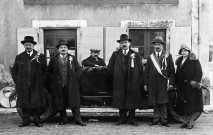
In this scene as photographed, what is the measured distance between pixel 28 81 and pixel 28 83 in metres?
0.04

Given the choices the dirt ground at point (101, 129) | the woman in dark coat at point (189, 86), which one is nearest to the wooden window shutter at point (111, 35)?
the dirt ground at point (101, 129)

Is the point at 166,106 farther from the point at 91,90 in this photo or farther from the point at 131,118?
the point at 91,90

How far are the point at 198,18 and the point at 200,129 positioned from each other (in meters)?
4.67

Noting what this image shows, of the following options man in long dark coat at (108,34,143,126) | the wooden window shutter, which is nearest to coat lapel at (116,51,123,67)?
man in long dark coat at (108,34,143,126)

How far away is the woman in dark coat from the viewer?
8.12 m

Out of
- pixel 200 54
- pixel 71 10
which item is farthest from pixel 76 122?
pixel 200 54

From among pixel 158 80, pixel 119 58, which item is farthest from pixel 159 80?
pixel 119 58

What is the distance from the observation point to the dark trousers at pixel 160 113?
8.35 meters

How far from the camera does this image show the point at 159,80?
835 cm

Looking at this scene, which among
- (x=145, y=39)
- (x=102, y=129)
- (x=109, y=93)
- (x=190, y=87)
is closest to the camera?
(x=102, y=129)

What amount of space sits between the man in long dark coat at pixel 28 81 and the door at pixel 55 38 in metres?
3.20

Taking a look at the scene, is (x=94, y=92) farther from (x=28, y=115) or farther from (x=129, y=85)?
(x=28, y=115)

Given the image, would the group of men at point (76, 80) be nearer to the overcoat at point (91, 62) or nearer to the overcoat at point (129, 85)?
the overcoat at point (129, 85)

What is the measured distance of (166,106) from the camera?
27.7ft
